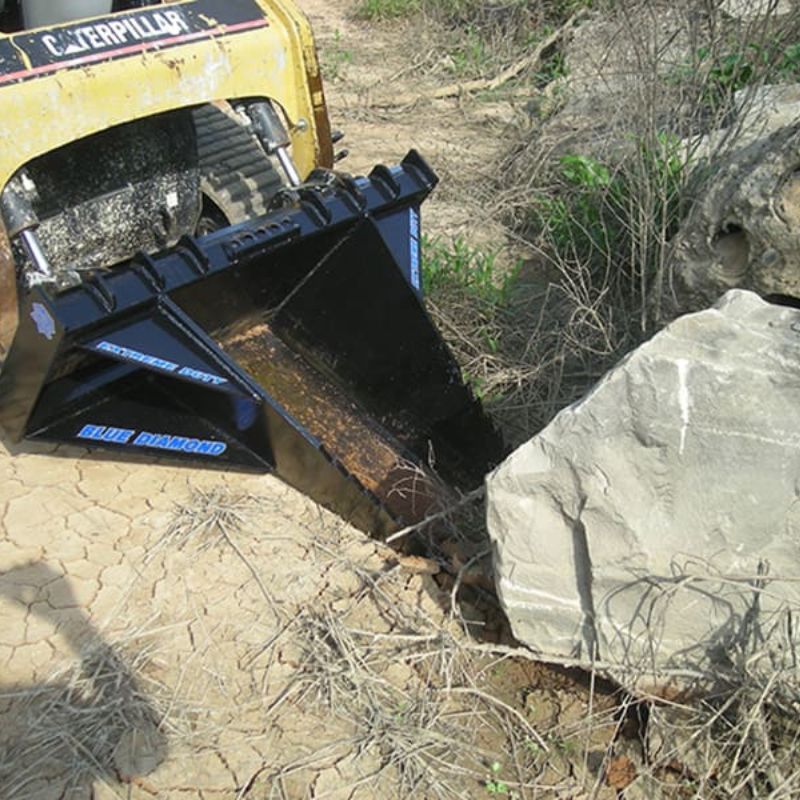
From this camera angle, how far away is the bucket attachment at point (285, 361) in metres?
2.86

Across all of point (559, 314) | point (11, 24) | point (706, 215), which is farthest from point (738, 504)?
point (11, 24)

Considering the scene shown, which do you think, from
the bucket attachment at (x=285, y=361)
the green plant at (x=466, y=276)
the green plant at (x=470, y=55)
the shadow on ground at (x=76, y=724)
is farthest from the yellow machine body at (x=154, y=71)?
the green plant at (x=470, y=55)

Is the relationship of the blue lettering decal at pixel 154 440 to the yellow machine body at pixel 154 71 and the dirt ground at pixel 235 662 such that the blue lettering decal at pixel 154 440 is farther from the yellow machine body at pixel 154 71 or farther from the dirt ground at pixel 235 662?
the yellow machine body at pixel 154 71

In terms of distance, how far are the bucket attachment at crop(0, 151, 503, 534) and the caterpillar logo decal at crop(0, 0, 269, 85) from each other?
23.7 inches

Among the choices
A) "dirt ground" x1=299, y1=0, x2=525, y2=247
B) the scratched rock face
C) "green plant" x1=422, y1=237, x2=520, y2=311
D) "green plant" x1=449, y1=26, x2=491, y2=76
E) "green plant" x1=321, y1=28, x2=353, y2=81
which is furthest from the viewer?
"green plant" x1=321, y1=28, x2=353, y2=81

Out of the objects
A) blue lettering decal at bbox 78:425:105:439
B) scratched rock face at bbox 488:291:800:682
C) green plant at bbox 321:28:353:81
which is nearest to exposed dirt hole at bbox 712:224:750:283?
scratched rock face at bbox 488:291:800:682

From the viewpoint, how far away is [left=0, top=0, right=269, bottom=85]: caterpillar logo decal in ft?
9.73

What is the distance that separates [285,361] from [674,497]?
4.67ft

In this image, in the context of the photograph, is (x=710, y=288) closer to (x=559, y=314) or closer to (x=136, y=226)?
(x=559, y=314)

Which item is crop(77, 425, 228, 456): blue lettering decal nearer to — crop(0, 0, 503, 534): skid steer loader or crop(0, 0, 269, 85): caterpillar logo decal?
crop(0, 0, 503, 534): skid steer loader

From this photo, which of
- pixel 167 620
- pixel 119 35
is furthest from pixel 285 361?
pixel 119 35

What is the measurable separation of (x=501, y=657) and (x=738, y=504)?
807 mm

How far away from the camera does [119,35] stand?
3146 millimetres

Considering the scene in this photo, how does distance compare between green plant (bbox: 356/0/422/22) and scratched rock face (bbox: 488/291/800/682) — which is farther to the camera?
green plant (bbox: 356/0/422/22)
